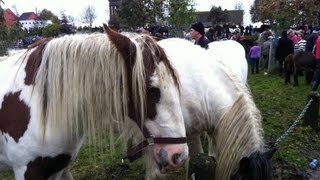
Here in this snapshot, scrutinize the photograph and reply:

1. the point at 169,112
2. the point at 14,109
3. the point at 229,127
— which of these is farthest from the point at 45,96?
the point at 229,127

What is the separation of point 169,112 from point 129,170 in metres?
3.23

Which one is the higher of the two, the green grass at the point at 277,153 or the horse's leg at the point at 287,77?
the green grass at the point at 277,153

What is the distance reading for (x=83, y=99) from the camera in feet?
8.91

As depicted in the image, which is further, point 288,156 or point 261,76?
point 261,76

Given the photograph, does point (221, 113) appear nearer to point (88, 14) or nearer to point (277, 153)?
point (277, 153)

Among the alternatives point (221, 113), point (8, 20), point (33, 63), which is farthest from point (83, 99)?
point (8, 20)

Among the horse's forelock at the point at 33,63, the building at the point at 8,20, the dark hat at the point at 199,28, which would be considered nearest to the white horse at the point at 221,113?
the horse's forelock at the point at 33,63

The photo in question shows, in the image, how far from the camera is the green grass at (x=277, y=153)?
5305mm

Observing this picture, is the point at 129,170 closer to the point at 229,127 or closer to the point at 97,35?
the point at 229,127

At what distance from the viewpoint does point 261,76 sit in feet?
53.2

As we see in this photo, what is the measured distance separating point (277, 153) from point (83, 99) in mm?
3948

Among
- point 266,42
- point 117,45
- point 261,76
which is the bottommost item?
point 261,76

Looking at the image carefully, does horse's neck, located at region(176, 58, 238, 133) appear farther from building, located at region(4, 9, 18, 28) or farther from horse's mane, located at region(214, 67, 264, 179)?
building, located at region(4, 9, 18, 28)

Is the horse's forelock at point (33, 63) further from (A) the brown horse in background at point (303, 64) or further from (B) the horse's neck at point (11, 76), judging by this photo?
(A) the brown horse in background at point (303, 64)
